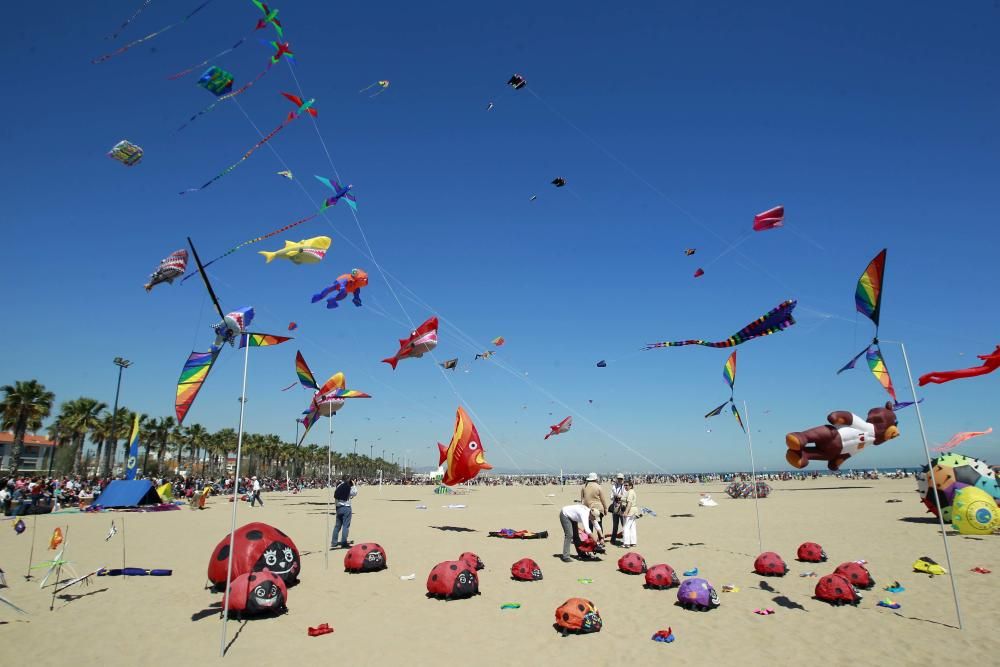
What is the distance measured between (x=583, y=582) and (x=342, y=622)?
16.7 ft

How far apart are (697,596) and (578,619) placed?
98.7 inches

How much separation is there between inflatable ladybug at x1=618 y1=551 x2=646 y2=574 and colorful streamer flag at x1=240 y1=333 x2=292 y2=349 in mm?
8868

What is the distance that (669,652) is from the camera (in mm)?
7168

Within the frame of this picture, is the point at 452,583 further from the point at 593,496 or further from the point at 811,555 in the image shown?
the point at 811,555

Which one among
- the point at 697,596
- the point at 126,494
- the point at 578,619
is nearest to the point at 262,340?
the point at 578,619

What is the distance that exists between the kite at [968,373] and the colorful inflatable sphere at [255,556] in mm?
12274

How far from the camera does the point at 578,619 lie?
7.95 m

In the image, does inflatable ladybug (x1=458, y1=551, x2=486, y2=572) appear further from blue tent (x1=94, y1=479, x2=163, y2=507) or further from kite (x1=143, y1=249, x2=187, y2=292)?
blue tent (x1=94, y1=479, x2=163, y2=507)

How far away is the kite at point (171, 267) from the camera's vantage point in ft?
34.8

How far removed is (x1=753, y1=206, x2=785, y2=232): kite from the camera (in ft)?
41.3

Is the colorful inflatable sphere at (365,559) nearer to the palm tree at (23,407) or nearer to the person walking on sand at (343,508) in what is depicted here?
the person walking on sand at (343,508)

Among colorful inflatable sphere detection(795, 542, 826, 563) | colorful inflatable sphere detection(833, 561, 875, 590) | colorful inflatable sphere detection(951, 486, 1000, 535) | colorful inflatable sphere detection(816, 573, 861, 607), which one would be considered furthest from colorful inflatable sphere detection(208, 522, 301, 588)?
colorful inflatable sphere detection(951, 486, 1000, 535)

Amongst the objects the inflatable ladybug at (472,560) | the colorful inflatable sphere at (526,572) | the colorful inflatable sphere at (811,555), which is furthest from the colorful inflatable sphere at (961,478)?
the inflatable ladybug at (472,560)

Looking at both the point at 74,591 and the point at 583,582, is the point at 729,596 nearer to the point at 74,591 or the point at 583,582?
the point at 583,582
